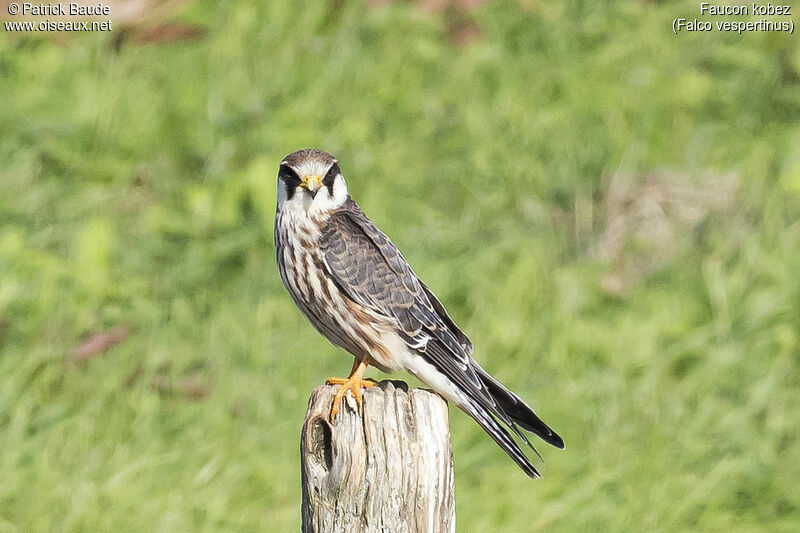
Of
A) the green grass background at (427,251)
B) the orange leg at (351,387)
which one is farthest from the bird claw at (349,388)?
→ the green grass background at (427,251)

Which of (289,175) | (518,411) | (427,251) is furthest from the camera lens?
(427,251)

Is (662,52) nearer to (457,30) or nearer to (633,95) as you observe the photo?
(633,95)

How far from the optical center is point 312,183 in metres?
3.75

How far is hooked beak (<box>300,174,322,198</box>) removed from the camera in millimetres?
3750

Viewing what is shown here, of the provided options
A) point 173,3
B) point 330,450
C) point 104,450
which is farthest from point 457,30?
point 330,450

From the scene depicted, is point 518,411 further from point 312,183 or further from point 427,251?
point 427,251

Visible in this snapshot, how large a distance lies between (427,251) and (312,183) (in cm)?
244

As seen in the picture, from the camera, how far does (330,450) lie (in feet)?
9.15

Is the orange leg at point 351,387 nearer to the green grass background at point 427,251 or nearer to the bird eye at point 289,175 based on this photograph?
the bird eye at point 289,175

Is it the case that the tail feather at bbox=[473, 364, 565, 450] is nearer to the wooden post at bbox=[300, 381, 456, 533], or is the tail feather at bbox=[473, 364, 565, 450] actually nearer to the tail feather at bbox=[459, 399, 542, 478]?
the tail feather at bbox=[459, 399, 542, 478]

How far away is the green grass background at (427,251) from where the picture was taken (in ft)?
16.0

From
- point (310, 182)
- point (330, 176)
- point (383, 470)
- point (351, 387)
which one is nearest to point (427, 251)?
point (330, 176)

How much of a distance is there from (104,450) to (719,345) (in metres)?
3.16

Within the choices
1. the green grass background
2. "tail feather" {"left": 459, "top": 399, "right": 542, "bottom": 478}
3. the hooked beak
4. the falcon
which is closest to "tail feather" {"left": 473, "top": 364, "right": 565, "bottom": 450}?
"tail feather" {"left": 459, "top": 399, "right": 542, "bottom": 478}
